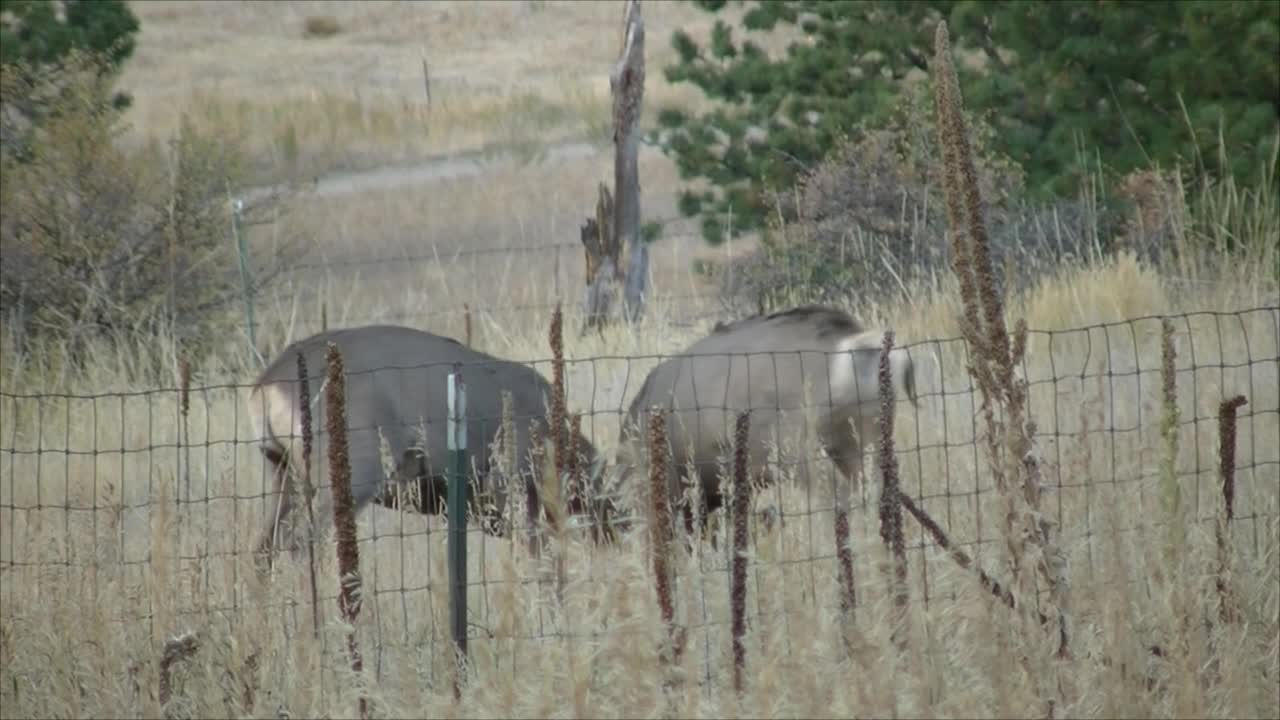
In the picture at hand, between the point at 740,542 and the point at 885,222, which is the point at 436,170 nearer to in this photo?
the point at 885,222

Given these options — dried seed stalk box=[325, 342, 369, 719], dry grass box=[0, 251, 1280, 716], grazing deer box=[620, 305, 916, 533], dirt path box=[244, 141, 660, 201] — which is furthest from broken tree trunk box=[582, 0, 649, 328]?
dirt path box=[244, 141, 660, 201]

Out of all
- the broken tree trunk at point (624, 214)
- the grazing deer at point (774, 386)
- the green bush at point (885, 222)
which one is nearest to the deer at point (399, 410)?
the grazing deer at point (774, 386)

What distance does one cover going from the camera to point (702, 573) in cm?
548

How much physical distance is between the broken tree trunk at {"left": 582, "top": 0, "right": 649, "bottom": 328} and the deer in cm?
586

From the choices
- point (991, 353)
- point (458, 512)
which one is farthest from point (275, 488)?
point (991, 353)

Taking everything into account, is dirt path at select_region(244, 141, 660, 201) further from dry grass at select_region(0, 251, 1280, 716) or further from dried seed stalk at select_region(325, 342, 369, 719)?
dried seed stalk at select_region(325, 342, 369, 719)

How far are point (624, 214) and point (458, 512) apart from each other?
906cm

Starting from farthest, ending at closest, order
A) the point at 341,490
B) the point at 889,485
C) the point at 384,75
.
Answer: the point at 384,75 → the point at 341,490 → the point at 889,485

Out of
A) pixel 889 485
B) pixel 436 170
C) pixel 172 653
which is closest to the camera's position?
pixel 889 485

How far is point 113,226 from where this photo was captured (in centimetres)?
1383

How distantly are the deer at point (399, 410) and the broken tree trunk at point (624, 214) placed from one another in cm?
586

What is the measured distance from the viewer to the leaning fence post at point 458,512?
5.91 meters

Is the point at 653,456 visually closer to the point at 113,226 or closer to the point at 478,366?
the point at 478,366

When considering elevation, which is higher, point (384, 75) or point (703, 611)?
point (384, 75)
